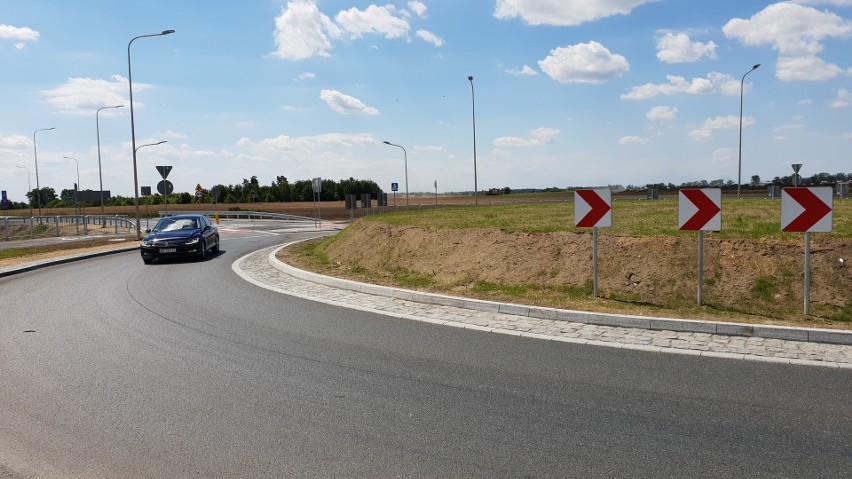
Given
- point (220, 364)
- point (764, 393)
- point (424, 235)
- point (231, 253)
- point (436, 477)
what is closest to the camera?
point (436, 477)

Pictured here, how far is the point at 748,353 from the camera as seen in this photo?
21.9 feet

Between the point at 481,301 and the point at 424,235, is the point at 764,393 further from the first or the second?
the point at 424,235

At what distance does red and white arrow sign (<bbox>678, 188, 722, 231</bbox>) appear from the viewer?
9.10m

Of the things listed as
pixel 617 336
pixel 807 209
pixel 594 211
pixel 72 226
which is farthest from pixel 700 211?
pixel 72 226

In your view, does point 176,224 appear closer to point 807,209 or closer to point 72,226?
point 807,209

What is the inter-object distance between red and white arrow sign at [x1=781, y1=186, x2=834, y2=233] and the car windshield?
17702mm

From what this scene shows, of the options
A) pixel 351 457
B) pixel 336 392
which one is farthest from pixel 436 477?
pixel 336 392

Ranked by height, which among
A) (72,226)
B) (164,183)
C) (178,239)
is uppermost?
(164,183)

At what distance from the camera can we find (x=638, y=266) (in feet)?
35.0

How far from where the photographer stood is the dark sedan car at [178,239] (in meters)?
18.5

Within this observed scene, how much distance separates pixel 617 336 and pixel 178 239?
1544 centimetres

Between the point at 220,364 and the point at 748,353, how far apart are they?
5963mm

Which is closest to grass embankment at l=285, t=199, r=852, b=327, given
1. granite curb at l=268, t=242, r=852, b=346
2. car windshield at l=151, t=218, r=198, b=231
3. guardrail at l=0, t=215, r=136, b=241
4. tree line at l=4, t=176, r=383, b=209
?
granite curb at l=268, t=242, r=852, b=346

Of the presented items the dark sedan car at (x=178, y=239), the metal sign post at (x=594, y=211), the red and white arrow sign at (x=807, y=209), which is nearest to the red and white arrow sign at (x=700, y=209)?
the red and white arrow sign at (x=807, y=209)
